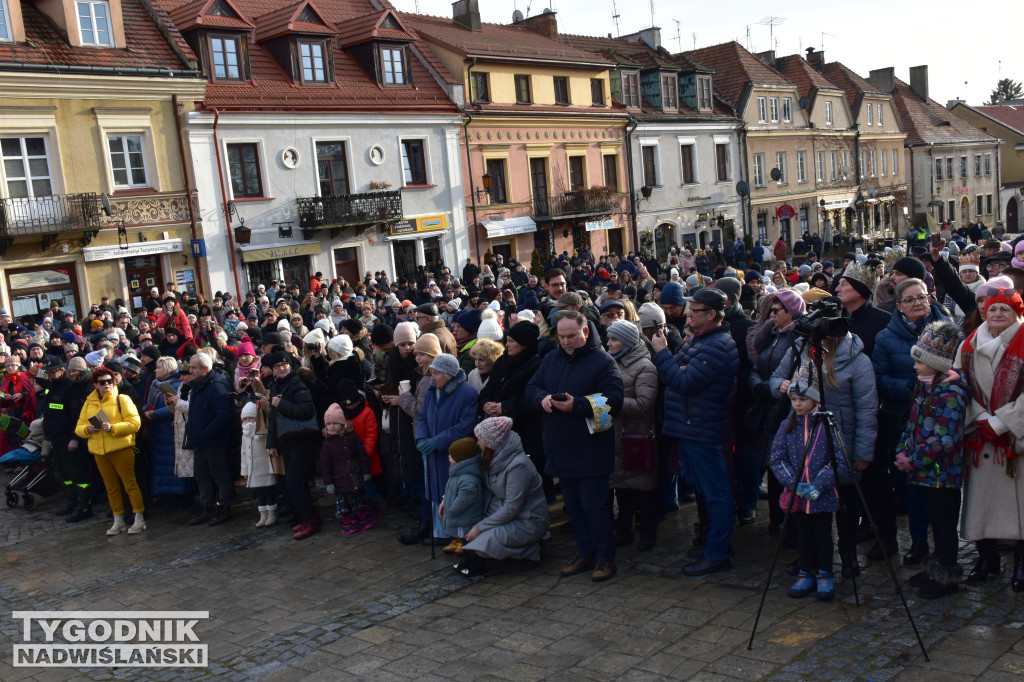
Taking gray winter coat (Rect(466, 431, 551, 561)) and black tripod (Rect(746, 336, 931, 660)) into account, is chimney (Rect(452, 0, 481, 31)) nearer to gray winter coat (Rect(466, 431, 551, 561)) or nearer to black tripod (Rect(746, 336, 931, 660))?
gray winter coat (Rect(466, 431, 551, 561))

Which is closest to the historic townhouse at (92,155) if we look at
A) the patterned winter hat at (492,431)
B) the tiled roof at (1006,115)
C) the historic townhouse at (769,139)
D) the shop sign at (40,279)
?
the shop sign at (40,279)

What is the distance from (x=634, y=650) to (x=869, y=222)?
1861 inches

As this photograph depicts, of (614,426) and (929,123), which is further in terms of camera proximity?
→ (929,123)

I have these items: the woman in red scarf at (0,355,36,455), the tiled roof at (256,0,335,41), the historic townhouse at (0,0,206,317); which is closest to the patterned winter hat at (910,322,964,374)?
the woman in red scarf at (0,355,36,455)

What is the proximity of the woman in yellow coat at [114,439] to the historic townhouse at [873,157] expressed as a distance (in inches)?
1586

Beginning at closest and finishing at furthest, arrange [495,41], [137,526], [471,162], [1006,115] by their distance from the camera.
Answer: [137,526]
[471,162]
[495,41]
[1006,115]

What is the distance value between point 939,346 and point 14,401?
1087cm

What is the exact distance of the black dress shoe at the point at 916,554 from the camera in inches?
238

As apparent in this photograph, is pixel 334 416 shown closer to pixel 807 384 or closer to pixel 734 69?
pixel 807 384

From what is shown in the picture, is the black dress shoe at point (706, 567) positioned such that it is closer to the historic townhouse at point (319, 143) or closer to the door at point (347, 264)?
the historic townhouse at point (319, 143)

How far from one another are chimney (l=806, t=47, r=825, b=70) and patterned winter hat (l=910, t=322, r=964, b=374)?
4679 centimetres

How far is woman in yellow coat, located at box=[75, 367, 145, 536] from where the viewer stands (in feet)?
29.6

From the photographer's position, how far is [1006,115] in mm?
60156

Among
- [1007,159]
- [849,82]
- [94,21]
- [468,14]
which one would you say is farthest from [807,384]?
[1007,159]
